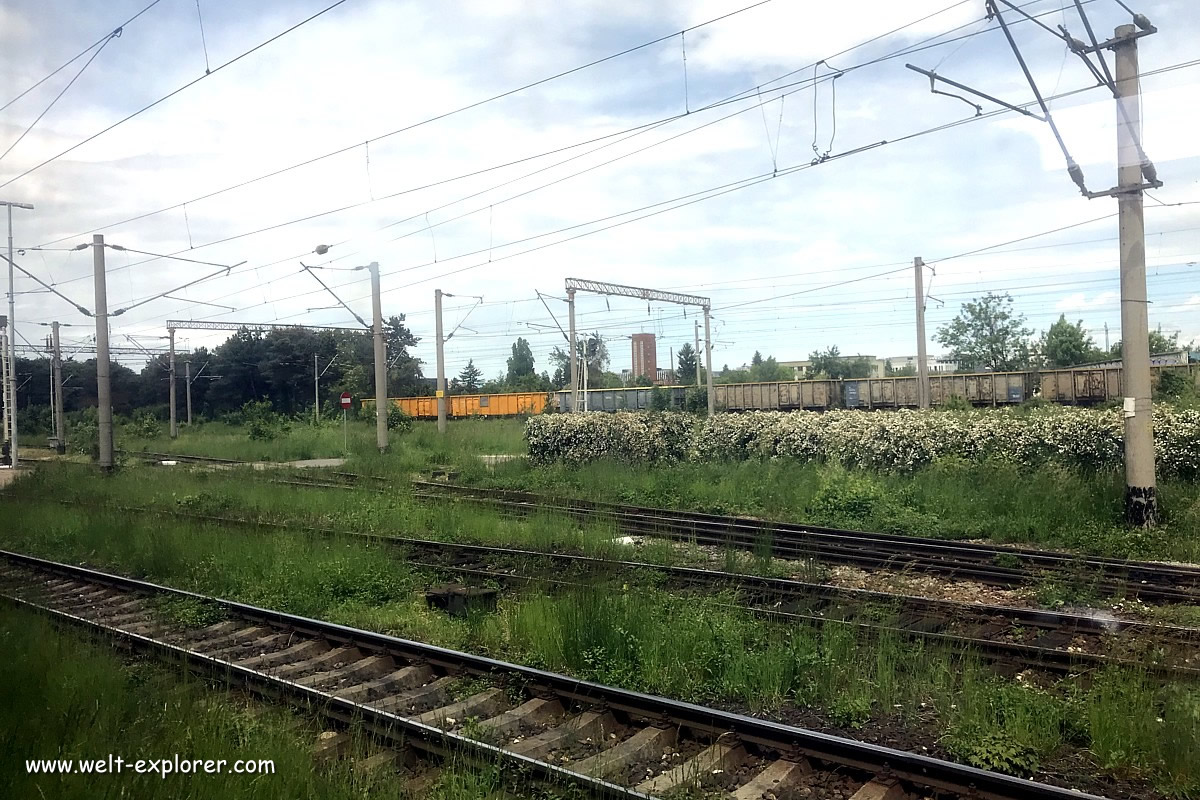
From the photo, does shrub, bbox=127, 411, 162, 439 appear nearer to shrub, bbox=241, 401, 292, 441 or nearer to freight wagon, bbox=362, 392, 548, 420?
shrub, bbox=241, 401, 292, 441

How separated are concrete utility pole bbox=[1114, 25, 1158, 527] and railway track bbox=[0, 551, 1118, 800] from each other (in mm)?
9523

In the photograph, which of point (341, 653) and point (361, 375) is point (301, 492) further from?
point (361, 375)

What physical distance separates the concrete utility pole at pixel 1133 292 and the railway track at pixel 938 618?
192 inches

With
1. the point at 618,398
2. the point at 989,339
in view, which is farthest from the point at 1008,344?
the point at 618,398

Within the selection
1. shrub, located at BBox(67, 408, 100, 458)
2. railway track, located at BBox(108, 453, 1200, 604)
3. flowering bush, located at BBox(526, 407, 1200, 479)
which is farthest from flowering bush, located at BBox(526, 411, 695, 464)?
shrub, located at BBox(67, 408, 100, 458)

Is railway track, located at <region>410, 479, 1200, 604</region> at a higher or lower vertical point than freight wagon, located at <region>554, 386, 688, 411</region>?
lower

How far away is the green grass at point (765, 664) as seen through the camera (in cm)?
530

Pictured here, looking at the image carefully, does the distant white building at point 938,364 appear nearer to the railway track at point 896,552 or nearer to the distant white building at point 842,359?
the distant white building at point 842,359

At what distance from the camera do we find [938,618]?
27.6 feet

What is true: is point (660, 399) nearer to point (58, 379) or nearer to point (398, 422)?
point (398, 422)

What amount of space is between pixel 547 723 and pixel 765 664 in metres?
1.87

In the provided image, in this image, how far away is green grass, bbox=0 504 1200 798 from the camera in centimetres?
530

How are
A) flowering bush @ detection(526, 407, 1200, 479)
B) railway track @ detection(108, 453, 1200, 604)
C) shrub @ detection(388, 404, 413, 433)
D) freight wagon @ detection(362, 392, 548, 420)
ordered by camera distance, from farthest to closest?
freight wagon @ detection(362, 392, 548, 420)
shrub @ detection(388, 404, 413, 433)
flowering bush @ detection(526, 407, 1200, 479)
railway track @ detection(108, 453, 1200, 604)

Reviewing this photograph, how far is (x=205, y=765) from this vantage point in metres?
4.80
